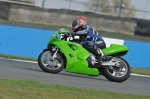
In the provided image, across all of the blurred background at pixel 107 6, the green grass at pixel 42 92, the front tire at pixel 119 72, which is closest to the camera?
the green grass at pixel 42 92

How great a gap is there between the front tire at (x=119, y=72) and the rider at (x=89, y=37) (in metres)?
0.28

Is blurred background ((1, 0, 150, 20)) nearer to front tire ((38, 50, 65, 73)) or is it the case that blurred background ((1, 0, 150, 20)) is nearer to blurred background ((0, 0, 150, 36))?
blurred background ((0, 0, 150, 36))

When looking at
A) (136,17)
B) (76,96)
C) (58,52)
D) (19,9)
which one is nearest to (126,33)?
(136,17)

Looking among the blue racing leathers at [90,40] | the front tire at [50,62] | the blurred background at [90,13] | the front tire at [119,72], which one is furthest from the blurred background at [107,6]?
the front tire at [119,72]

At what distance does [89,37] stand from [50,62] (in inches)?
40.9

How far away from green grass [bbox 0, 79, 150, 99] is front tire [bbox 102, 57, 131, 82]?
7.28 feet

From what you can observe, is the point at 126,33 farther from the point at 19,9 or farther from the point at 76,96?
the point at 76,96

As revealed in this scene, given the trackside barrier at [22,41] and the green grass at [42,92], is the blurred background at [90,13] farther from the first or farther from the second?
the green grass at [42,92]

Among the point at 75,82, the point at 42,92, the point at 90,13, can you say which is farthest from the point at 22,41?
the point at 90,13

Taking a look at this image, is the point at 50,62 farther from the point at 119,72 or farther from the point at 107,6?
the point at 107,6

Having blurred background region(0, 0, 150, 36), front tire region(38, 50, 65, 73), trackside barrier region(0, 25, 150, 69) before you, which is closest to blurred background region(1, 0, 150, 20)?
blurred background region(0, 0, 150, 36)

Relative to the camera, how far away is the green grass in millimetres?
8039

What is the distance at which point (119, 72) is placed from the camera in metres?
12.0

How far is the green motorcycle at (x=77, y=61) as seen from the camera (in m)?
11.9
